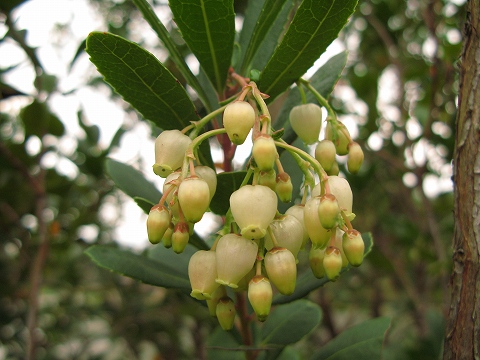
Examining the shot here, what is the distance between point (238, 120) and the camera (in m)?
0.65

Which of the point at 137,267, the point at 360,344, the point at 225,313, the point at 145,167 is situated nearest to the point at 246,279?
the point at 225,313

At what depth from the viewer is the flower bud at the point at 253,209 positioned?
2.09 ft

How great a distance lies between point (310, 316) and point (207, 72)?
0.62m

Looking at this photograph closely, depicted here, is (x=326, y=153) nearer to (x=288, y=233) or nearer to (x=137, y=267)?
(x=288, y=233)

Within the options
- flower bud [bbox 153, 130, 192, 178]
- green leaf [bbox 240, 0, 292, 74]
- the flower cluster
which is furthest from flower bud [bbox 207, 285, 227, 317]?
green leaf [bbox 240, 0, 292, 74]

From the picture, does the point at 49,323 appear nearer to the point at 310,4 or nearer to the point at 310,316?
the point at 310,316

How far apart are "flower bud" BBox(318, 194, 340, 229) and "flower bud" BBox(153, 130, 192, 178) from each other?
23 cm

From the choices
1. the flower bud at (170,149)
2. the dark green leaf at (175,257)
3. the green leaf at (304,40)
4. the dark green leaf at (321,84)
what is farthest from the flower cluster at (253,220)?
the dark green leaf at (175,257)

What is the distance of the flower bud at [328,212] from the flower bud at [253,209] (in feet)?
0.22

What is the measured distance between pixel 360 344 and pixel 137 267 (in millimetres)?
483

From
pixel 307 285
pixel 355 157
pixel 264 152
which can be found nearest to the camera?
pixel 264 152

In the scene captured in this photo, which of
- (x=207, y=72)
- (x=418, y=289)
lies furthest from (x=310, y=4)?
(x=418, y=289)

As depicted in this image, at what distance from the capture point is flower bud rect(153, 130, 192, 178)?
0.73 metres

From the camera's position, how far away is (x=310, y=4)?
71cm
